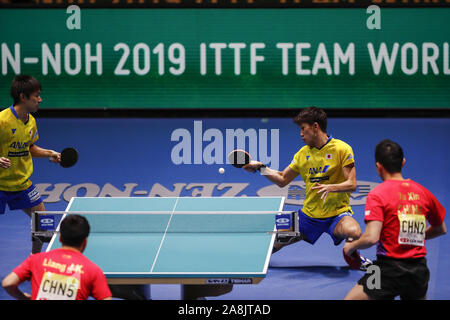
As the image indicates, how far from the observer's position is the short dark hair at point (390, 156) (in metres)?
4.32

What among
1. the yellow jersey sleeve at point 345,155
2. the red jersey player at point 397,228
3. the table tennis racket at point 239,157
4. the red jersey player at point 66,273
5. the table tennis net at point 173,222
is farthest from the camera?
the yellow jersey sleeve at point 345,155

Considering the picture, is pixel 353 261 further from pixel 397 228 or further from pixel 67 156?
pixel 67 156

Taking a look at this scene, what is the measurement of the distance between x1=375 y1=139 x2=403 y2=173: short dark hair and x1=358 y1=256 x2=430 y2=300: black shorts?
0.55 meters

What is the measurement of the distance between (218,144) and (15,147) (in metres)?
6.02

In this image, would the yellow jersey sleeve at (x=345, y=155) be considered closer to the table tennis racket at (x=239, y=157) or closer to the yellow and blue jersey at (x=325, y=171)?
the yellow and blue jersey at (x=325, y=171)

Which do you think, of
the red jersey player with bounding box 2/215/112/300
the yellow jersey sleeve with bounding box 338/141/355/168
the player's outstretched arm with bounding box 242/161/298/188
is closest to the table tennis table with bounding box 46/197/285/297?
the player's outstretched arm with bounding box 242/161/298/188

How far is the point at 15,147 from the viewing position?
661cm

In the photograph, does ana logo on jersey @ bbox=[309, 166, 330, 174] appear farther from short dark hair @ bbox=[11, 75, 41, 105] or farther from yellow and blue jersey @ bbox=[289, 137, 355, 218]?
short dark hair @ bbox=[11, 75, 41, 105]

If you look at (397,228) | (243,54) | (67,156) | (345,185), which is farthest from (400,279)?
(243,54)

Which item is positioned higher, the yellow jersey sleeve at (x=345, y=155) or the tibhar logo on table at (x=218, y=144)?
the tibhar logo on table at (x=218, y=144)

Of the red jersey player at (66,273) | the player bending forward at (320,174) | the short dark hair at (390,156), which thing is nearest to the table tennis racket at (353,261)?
the player bending forward at (320,174)

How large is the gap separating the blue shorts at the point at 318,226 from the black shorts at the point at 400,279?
1.90m

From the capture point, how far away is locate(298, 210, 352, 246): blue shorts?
20.7ft

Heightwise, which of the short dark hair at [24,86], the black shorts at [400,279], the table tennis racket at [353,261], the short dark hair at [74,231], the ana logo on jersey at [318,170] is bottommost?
the table tennis racket at [353,261]
